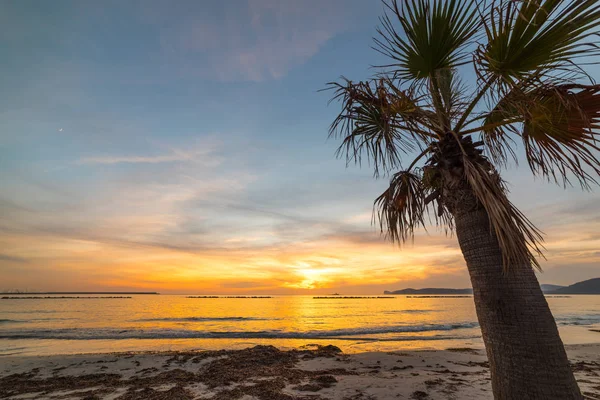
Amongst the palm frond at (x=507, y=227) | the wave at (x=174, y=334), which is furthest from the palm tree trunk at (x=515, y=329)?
the wave at (x=174, y=334)

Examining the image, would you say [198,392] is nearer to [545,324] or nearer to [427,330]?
[545,324]

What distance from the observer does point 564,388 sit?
2826mm

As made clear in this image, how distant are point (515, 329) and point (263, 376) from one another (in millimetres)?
6606

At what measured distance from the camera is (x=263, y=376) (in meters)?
7.83

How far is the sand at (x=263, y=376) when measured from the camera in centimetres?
652

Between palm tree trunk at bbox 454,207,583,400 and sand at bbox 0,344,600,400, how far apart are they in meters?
3.85

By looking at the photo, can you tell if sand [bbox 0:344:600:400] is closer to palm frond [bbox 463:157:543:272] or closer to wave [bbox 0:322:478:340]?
palm frond [bbox 463:157:543:272]

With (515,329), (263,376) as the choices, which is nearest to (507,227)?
(515,329)

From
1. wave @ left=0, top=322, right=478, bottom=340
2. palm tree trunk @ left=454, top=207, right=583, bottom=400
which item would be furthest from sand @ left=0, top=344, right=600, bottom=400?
wave @ left=0, top=322, right=478, bottom=340

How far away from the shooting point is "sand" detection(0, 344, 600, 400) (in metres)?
6.52

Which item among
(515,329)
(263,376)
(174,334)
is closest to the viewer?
(515,329)

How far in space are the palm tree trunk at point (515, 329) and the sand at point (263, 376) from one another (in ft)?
12.6

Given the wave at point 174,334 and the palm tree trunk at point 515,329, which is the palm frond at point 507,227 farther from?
the wave at point 174,334

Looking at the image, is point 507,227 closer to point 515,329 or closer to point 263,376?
point 515,329
